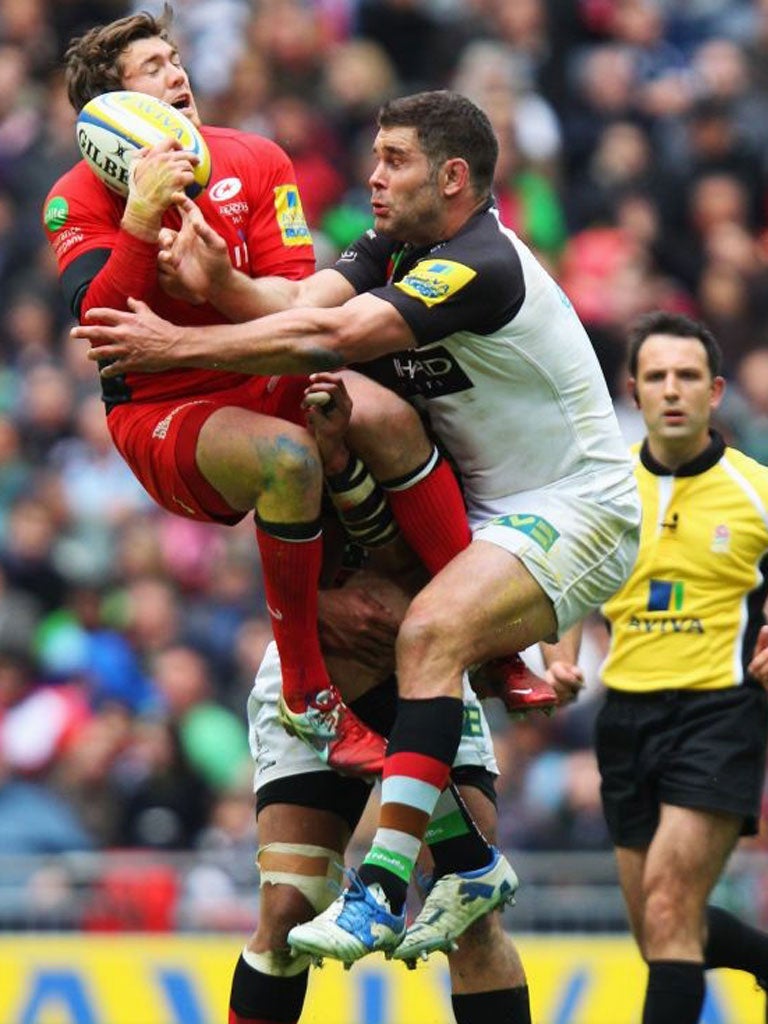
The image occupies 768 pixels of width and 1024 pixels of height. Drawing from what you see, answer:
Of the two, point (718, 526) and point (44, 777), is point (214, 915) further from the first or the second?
point (718, 526)

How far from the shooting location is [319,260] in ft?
44.3

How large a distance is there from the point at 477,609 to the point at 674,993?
2176 mm

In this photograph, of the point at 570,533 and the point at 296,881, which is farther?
the point at 296,881

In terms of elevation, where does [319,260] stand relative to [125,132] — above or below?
below

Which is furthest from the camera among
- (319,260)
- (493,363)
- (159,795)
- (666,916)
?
(319,260)

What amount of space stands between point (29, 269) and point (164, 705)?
3.49m

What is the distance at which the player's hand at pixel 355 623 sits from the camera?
7270mm

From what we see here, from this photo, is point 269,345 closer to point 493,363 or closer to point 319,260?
point 493,363

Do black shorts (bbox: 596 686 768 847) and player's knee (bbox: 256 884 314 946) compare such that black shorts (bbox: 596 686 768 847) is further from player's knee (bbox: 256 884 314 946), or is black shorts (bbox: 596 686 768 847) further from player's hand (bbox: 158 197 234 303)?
player's hand (bbox: 158 197 234 303)

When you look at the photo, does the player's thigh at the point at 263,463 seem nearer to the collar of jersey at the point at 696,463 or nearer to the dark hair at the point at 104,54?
the dark hair at the point at 104,54

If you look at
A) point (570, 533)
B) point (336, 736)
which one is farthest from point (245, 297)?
point (336, 736)

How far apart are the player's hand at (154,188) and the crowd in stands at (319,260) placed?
5.39 metres

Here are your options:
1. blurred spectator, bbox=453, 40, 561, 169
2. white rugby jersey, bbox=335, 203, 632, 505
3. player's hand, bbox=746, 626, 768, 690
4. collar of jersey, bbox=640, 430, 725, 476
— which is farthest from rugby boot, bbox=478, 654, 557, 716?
blurred spectator, bbox=453, 40, 561, 169

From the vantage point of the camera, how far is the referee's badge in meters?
8.77
